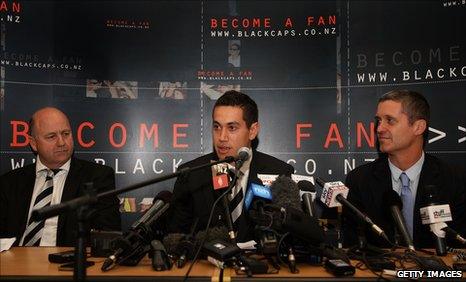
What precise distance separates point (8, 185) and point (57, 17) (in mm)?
1688

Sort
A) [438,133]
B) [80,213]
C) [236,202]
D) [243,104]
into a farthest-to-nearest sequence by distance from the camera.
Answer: [438,133] < [243,104] < [236,202] < [80,213]

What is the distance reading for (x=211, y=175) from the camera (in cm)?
339

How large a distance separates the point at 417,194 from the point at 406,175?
0.19m

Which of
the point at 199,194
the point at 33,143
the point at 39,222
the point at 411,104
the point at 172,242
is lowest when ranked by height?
the point at 39,222

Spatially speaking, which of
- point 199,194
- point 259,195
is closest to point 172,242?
point 259,195

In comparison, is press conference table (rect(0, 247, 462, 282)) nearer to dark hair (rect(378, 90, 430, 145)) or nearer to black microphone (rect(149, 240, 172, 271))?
black microphone (rect(149, 240, 172, 271))

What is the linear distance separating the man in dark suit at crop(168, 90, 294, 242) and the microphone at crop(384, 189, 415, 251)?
45.9 inches

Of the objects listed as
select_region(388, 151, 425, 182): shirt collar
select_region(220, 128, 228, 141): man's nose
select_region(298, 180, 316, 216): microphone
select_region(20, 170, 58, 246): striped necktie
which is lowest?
select_region(20, 170, 58, 246): striped necktie

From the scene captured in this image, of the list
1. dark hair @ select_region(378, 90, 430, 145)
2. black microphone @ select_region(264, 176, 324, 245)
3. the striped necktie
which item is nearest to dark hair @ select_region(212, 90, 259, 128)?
dark hair @ select_region(378, 90, 430, 145)

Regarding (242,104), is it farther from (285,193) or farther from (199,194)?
(285,193)

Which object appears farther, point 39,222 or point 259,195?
point 39,222

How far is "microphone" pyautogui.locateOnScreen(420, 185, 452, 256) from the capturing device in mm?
2279

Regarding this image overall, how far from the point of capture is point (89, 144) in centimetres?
420

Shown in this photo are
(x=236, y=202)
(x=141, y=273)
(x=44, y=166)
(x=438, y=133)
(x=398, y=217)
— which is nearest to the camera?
(x=141, y=273)
